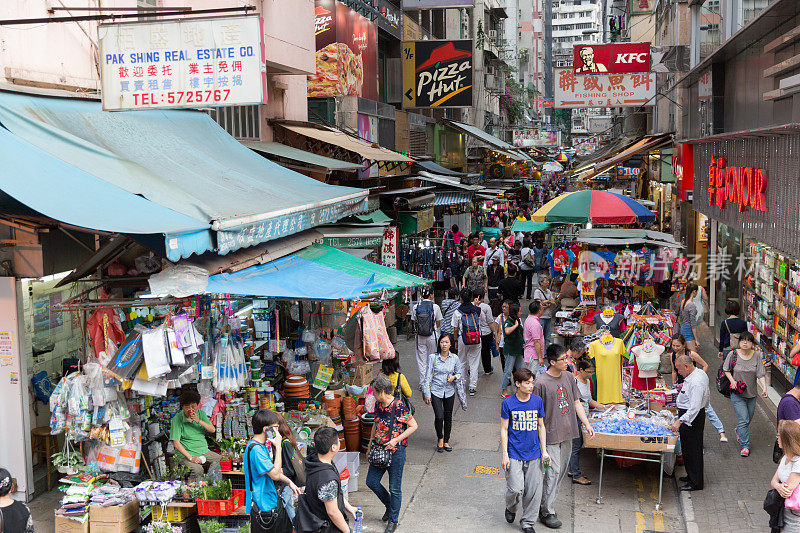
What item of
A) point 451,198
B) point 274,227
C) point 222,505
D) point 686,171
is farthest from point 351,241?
point 686,171

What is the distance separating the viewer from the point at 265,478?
267 inches

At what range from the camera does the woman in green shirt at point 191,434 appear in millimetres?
8328

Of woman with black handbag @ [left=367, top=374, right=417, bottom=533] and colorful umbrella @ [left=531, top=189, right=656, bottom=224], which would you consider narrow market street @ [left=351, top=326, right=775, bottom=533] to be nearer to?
woman with black handbag @ [left=367, top=374, right=417, bottom=533]

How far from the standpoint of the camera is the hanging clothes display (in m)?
10.6

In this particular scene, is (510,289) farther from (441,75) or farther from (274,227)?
(441,75)

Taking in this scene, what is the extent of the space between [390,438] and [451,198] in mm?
14076

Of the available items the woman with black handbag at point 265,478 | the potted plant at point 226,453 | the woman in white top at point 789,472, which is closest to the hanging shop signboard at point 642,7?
the potted plant at point 226,453

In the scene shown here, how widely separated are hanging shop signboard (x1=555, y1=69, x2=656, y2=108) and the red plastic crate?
1654 cm

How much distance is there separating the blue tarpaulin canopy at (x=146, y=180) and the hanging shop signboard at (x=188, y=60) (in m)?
0.83

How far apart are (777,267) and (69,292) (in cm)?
1035

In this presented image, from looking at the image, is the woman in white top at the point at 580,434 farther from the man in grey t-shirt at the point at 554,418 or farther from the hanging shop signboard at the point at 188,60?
the hanging shop signboard at the point at 188,60

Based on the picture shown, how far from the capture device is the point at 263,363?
1031cm

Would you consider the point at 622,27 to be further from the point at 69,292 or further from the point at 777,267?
the point at 69,292

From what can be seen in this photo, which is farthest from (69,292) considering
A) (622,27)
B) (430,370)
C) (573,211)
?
(622,27)
